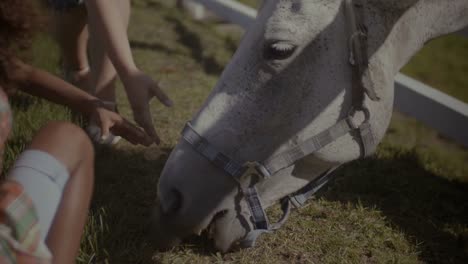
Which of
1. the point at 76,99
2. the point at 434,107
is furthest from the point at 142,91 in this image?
the point at 434,107

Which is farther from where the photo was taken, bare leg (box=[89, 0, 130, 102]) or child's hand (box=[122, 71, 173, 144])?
bare leg (box=[89, 0, 130, 102])

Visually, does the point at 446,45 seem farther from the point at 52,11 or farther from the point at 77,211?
the point at 77,211

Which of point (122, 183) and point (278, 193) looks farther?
point (122, 183)

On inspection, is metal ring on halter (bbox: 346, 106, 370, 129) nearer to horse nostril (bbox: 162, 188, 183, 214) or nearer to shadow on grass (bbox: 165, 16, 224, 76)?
horse nostril (bbox: 162, 188, 183, 214)

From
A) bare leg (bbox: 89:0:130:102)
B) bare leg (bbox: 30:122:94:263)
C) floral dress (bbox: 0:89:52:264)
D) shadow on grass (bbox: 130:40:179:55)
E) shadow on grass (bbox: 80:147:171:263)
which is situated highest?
floral dress (bbox: 0:89:52:264)

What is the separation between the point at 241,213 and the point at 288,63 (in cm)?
59

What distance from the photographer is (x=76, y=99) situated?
63.5 inches

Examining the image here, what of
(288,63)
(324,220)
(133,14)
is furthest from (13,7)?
(133,14)

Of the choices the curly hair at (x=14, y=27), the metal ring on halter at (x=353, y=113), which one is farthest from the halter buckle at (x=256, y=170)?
the curly hair at (x=14, y=27)

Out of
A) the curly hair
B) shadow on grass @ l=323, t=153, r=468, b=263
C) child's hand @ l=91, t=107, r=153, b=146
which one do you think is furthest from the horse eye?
shadow on grass @ l=323, t=153, r=468, b=263

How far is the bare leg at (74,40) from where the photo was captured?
106 inches

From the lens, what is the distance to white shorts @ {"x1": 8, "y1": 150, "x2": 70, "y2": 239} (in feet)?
4.10

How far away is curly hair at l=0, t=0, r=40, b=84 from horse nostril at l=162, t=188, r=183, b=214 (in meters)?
0.68

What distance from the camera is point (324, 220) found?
218cm
